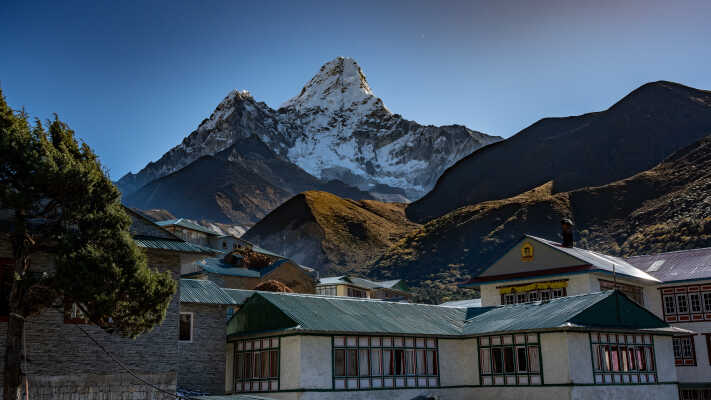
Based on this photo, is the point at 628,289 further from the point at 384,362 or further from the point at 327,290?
the point at 327,290

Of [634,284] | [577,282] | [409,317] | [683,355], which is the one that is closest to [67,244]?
[409,317]

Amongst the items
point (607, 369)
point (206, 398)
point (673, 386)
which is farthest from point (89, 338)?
point (673, 386)

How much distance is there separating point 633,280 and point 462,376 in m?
16.7

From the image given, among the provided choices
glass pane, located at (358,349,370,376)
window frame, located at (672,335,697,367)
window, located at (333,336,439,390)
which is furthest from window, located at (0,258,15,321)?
window frame, located at (672,335,697,367)

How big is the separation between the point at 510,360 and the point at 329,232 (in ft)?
364

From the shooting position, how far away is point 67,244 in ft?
65.9

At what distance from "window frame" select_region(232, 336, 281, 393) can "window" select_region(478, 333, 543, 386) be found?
1096 centimetres

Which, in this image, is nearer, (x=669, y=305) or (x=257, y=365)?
(x=257, y=365)

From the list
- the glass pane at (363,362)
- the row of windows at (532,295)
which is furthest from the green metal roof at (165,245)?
the row of windows at (532,295)

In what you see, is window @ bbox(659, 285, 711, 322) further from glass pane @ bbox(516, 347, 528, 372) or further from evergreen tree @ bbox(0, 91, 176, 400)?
evergreen tree @ bbox(0, 91, 176, 400)

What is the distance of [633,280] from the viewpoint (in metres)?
46.2

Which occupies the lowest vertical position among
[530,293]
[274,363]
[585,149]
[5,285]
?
[274,363]

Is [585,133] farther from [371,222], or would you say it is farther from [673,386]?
[673,386]

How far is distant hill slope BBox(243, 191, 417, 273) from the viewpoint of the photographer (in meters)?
135
